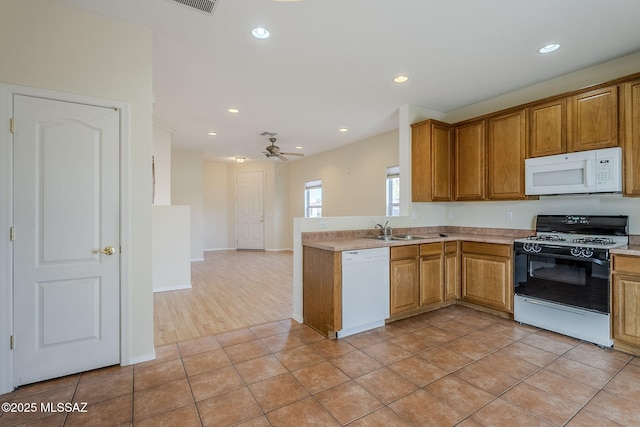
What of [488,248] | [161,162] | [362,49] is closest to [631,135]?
[488,248]

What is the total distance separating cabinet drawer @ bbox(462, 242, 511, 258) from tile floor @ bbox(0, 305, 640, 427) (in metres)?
0.86

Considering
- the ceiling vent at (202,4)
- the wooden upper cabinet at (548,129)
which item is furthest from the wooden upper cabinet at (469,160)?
the ceiling vent at (202,4)

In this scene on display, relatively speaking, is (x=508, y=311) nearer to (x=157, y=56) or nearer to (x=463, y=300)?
(x=463, y=300)

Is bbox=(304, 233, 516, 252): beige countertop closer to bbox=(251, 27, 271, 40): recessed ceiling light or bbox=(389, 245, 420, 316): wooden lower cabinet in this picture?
bbox=(389, 245, 420, 316): wooden lower cabinet

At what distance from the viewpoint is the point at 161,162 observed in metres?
5.26

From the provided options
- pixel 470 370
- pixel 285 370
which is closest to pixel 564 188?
pixel 470 370

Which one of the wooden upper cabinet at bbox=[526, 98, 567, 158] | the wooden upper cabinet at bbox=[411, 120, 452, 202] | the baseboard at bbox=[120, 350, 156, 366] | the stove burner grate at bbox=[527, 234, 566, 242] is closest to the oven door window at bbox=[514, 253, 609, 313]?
the stove burner grate at bbox=[527, 234, 566, 242]

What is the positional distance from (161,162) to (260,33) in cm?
371

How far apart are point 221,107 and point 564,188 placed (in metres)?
4.34

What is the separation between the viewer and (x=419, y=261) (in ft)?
11.1

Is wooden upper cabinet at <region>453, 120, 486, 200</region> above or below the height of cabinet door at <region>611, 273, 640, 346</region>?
above

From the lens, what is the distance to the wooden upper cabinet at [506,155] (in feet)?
11.1

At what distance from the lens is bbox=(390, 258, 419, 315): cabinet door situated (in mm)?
3188

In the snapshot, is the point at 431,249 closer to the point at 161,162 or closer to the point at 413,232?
the point at 413,232
